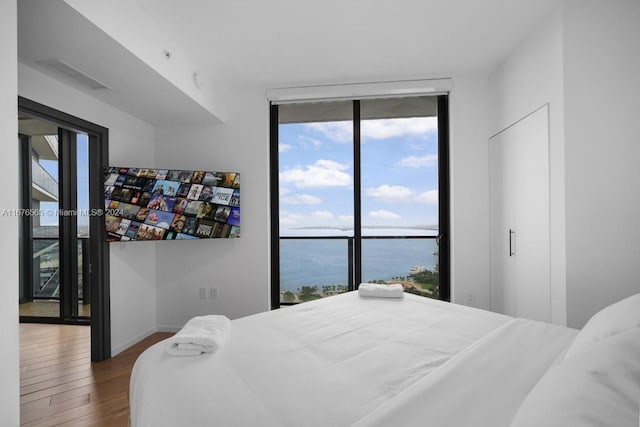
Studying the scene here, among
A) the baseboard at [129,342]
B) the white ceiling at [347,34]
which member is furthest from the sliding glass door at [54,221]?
the white ceiling at [347,34]

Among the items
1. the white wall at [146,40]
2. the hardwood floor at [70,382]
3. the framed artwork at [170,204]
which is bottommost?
the hardwood floor at [70,382]

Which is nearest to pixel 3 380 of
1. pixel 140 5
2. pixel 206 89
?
pixel 140 5

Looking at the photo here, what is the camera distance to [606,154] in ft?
6.74

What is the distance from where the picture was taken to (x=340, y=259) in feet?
12.1

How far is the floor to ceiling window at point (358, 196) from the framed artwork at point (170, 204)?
0.57 meters

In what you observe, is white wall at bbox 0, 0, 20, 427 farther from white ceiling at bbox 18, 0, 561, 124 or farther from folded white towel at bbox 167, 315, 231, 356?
folded white towel at bbox 167, 315, 231, 356

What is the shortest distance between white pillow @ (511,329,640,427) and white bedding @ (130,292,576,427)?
258mm

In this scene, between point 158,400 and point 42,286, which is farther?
point 42,286

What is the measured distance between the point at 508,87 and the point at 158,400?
3359mm

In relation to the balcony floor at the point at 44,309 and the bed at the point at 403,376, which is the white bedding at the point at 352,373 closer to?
the bed at the point at 403,376

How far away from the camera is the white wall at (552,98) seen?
84.7 inches

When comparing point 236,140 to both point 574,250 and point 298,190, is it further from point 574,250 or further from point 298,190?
point 574,250

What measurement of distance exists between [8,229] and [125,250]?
1998 mm

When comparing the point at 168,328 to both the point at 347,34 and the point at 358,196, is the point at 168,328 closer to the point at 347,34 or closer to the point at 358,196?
the point at 358,196
